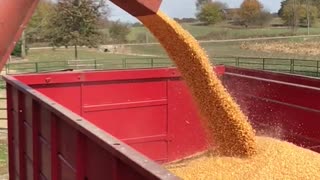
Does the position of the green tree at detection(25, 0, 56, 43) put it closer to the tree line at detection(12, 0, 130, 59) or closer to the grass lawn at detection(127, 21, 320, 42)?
the tree line at detection(12, 0, 130, 59)

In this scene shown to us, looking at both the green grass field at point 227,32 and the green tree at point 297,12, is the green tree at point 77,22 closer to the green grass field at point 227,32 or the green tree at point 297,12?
the green grass field at point 227,32

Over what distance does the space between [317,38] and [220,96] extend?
44.1m

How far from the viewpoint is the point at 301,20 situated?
190 feet

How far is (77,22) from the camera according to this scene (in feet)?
109

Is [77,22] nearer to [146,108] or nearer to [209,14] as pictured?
[209,14]

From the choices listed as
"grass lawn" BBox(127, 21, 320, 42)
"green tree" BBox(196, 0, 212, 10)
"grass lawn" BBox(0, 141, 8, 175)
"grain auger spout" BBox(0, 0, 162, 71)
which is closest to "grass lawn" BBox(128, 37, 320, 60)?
"grass lawn" BBox(127, 21, 320, 42)

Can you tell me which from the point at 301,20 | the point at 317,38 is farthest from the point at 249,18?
the point at 317,38

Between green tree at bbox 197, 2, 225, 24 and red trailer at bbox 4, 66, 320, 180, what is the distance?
163 feet

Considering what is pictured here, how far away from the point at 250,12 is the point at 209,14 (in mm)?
4732

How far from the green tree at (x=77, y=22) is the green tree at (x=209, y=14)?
70.2ft

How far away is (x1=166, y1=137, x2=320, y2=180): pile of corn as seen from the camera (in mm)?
3547

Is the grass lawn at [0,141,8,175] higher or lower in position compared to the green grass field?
lower

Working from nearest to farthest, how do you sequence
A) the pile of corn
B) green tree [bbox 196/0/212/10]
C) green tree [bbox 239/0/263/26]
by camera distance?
the pile of corn < green tree [bbox 239/0/263/26] < green tree [bbox 196/0/212/10]

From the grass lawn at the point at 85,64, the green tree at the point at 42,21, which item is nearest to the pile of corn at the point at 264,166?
the grass lawn at the point at 85,64
